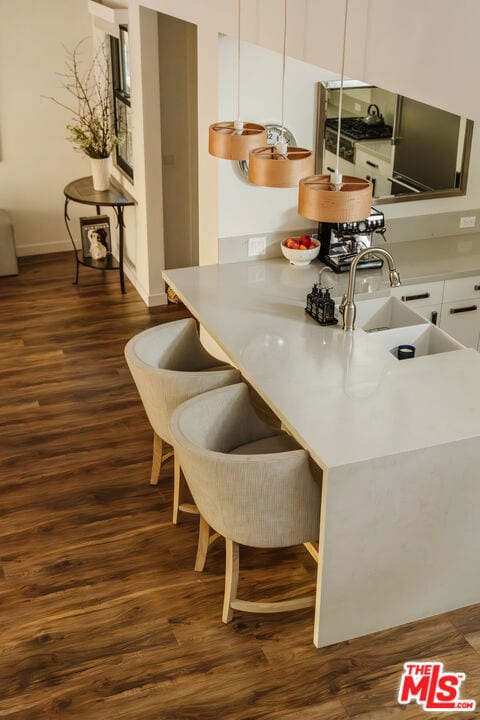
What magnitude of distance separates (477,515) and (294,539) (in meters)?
0.75

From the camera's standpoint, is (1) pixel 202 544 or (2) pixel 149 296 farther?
(2) pixel 149 296

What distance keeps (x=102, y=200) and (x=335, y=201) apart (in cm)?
380

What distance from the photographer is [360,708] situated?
3.17 m

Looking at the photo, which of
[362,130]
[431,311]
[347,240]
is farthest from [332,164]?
[431,311]

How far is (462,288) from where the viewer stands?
4.82 m

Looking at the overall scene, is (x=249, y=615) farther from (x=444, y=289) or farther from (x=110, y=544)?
(x=444, y=289)

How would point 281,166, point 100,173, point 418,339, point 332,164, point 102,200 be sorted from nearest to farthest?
point 281,166, point 418,339, point 332,164, point 102,200, point 100,173

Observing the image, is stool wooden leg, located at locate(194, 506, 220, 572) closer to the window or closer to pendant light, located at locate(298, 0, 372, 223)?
pendant light, located at locate(298, 0, 372, 223)

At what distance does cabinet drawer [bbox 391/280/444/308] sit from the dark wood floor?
1.59m

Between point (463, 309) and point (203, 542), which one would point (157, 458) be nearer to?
point (203, 542)

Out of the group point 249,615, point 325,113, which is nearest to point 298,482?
point 249,615

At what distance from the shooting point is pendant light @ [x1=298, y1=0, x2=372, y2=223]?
2.96 metres

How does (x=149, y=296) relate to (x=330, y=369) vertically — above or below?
below

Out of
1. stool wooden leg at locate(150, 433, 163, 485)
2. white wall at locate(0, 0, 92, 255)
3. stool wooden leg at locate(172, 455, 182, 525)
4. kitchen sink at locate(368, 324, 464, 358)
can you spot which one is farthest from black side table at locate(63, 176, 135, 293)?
kitchen sink at locate(368, 324, 464, 358)
